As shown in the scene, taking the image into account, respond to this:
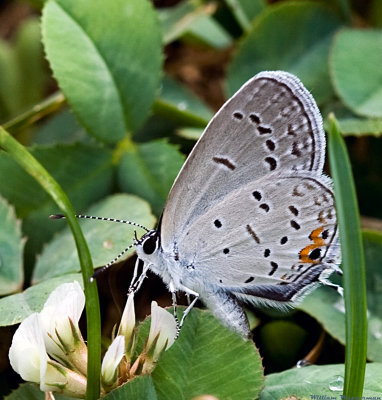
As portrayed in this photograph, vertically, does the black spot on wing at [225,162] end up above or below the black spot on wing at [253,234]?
above

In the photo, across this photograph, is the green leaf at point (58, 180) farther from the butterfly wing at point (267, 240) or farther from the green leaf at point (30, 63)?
the green leaf at point (30, 63)

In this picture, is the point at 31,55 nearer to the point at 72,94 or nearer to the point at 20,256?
the point at 72,94

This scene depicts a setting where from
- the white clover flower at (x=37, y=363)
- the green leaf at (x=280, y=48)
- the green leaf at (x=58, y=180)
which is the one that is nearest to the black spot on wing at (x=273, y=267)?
the white clover flower at (x=37, y=363)

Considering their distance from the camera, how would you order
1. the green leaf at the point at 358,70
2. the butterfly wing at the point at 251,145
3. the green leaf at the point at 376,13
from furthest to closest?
the green leaf at the point at 376,13 → the green leaf at the point at 358,70 → the butterfly wing at the point at 251,145

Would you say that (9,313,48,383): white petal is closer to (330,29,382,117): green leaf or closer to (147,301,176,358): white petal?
(147,301,176,358): white petal

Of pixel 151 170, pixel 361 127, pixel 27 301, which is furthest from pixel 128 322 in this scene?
pixel 361 127

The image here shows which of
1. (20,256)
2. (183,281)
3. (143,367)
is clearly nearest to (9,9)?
(20,256)

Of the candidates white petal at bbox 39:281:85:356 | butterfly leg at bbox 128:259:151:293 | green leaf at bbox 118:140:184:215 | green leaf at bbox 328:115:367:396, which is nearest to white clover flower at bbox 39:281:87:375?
white petal at bbox 39:281:85:356
